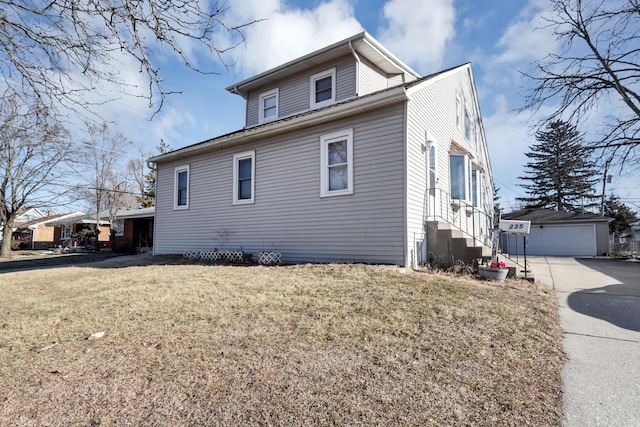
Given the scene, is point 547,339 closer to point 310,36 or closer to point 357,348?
point 357,348

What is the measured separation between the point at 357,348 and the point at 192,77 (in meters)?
3.27

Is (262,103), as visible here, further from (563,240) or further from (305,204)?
(563,240)

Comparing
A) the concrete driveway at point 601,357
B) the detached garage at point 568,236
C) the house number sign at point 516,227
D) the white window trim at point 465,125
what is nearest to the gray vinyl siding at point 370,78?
the white window trim at point 465,125

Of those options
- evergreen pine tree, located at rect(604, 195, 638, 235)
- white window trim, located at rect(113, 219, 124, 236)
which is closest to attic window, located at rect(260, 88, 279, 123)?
white window trim, located at rect(113, 219, 124, 236)

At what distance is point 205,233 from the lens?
440 inches

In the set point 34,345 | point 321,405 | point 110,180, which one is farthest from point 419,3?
point 110,180

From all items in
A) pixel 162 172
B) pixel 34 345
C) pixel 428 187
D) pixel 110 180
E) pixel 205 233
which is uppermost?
pixel 110 180

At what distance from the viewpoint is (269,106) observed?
12.5m

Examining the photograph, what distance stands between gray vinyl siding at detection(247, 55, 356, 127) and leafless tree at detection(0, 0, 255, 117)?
761 centimetres

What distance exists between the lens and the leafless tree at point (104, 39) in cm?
304

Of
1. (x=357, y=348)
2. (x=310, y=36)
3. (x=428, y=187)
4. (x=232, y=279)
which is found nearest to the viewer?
(x=357, y=348)

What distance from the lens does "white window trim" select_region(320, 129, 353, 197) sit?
26.1ft

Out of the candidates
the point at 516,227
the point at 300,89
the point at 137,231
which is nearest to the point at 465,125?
the point at 300,89

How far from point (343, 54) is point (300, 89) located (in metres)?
1.90
